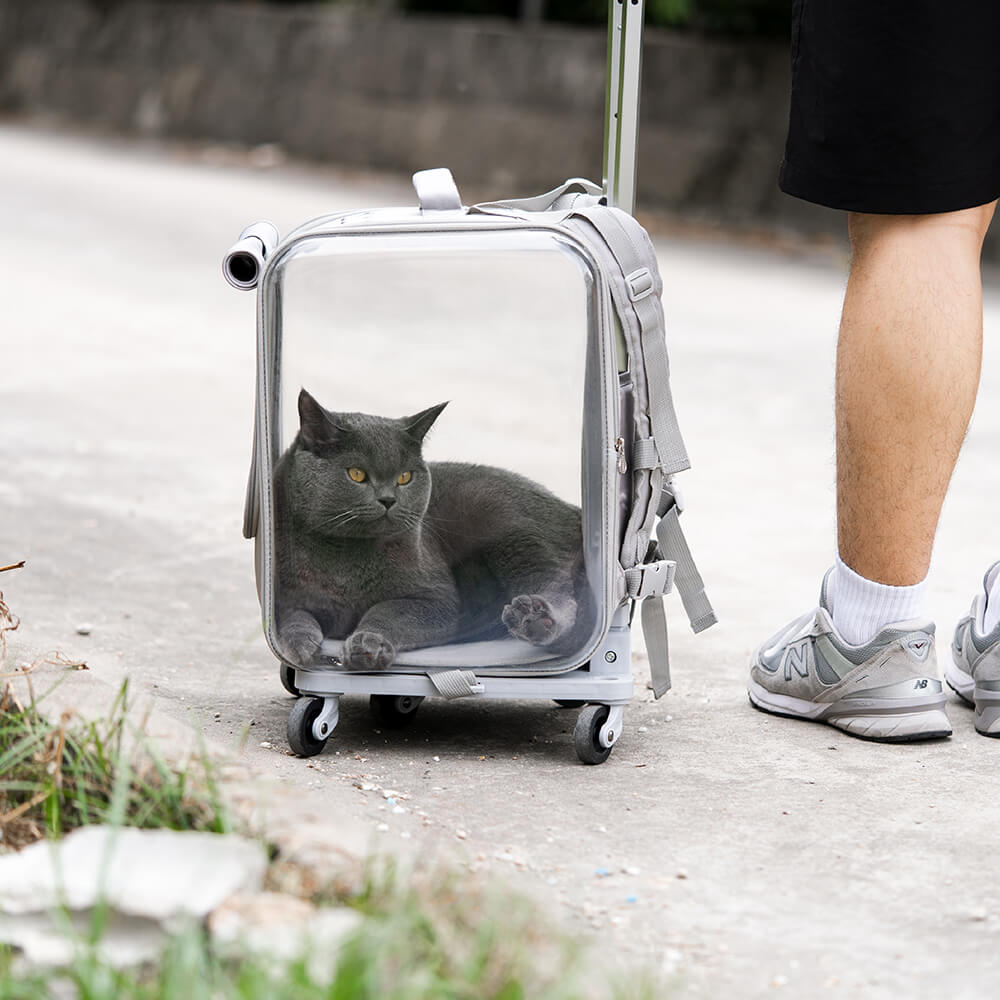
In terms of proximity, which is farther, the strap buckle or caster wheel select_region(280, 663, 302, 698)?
caster wheel select_region(280, 663, 302, 698)

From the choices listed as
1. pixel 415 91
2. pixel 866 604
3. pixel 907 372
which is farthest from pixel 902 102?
pixel 415 91

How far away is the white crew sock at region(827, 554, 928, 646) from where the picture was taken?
2111 mm

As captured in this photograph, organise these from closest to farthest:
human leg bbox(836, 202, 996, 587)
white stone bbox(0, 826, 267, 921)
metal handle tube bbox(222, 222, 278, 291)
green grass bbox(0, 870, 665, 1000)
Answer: green grass bbox(0, 870, 665, 1000)
white stone bbox(0, 826, 267, 921)
metal handle tube bbox(222, 222, 278, 291)
human leg bbox(836, 202, 996, 587)

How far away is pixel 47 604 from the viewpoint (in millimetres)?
2570

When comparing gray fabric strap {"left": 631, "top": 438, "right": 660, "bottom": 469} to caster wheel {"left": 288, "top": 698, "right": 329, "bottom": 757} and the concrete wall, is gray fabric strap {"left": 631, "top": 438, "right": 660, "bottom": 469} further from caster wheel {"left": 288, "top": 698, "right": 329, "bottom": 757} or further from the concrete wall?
the concrete wall

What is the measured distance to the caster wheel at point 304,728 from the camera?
1.97m

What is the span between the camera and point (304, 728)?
1.97 m

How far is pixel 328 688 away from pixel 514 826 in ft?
1.19

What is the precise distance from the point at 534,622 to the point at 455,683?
131 millimetres

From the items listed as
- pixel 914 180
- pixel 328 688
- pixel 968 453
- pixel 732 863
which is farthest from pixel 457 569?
pixel 968 453

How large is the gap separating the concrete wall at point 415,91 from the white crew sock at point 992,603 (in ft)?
20.2

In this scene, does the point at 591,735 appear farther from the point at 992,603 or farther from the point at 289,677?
the point at 992,603

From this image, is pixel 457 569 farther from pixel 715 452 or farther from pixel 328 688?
pixel 715 452

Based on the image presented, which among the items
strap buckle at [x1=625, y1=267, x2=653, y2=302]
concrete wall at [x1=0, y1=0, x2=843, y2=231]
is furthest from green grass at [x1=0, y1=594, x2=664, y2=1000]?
concrete wall at [x1=0, y1=0, x2=843, y2=231]
